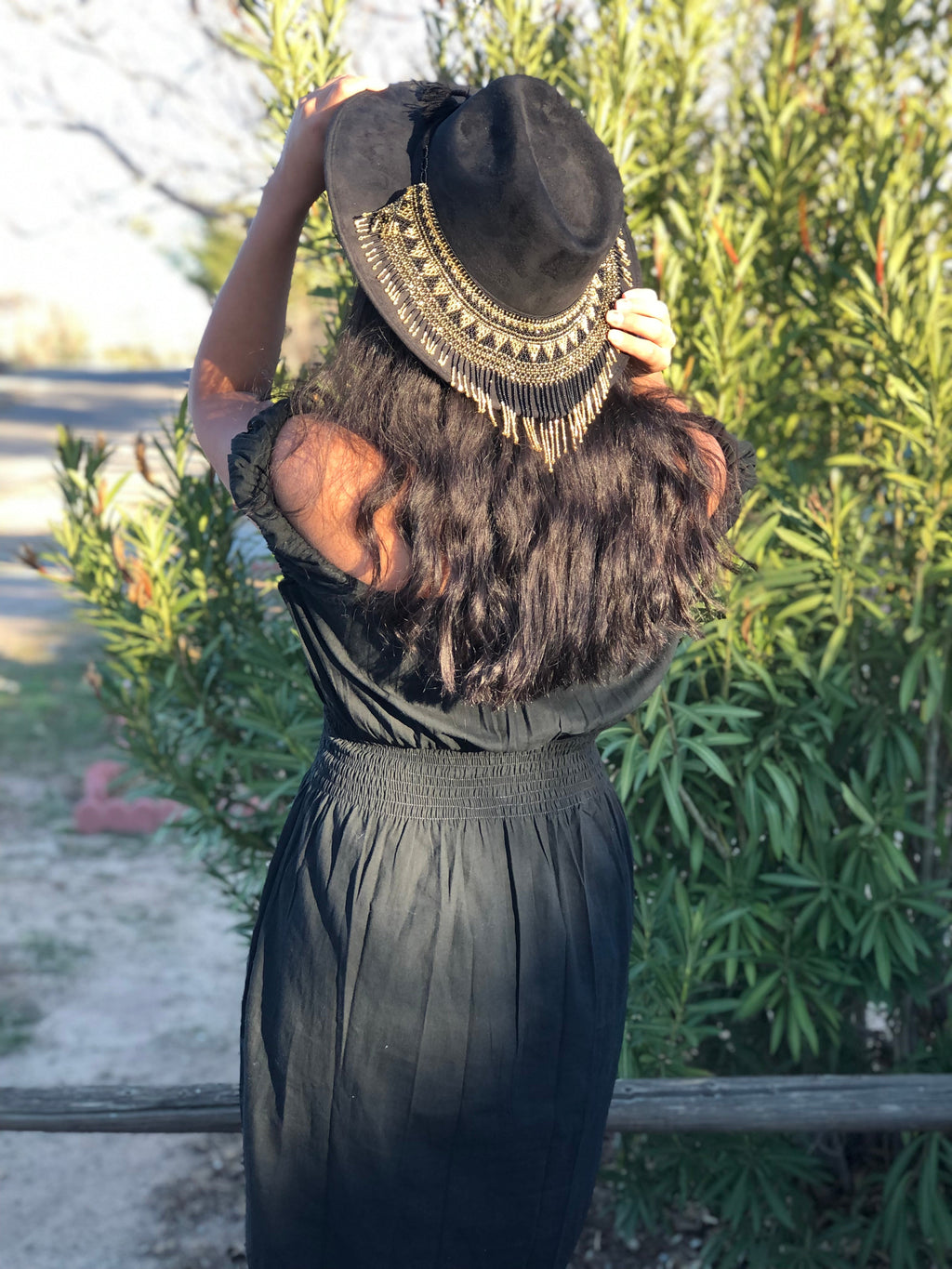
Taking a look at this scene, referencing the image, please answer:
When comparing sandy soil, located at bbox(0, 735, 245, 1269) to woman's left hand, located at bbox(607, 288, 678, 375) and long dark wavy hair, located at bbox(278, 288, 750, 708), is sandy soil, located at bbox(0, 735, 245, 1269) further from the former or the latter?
woman's left hand, located at bbox(607, 288, 678, 375)

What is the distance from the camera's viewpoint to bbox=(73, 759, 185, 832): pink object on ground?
18.4 ft

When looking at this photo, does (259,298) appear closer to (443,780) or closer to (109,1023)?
(443,780)

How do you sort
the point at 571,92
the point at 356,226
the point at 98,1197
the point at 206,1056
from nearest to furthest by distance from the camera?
the point at 356,226
the point at 571,92
the point at 98,1197
the point at 206,1056

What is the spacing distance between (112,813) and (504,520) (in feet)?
16.0

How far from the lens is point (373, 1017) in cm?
139

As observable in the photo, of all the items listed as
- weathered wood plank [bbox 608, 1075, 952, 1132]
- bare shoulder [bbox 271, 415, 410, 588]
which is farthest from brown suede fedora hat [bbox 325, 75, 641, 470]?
weathered wood plank [bbox 608, 1075, 952, 1132]

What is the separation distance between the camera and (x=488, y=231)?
1117 millimetres

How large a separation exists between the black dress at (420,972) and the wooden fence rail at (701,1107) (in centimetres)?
66

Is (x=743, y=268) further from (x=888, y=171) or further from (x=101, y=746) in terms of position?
(x=101, y=746)

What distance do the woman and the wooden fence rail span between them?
54 centimetres

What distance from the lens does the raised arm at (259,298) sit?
1.28m

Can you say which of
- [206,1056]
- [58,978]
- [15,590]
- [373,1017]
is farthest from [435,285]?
[15,590]

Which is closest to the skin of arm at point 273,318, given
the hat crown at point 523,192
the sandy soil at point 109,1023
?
the hat crown at point 523,192

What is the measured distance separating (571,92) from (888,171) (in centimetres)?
67
